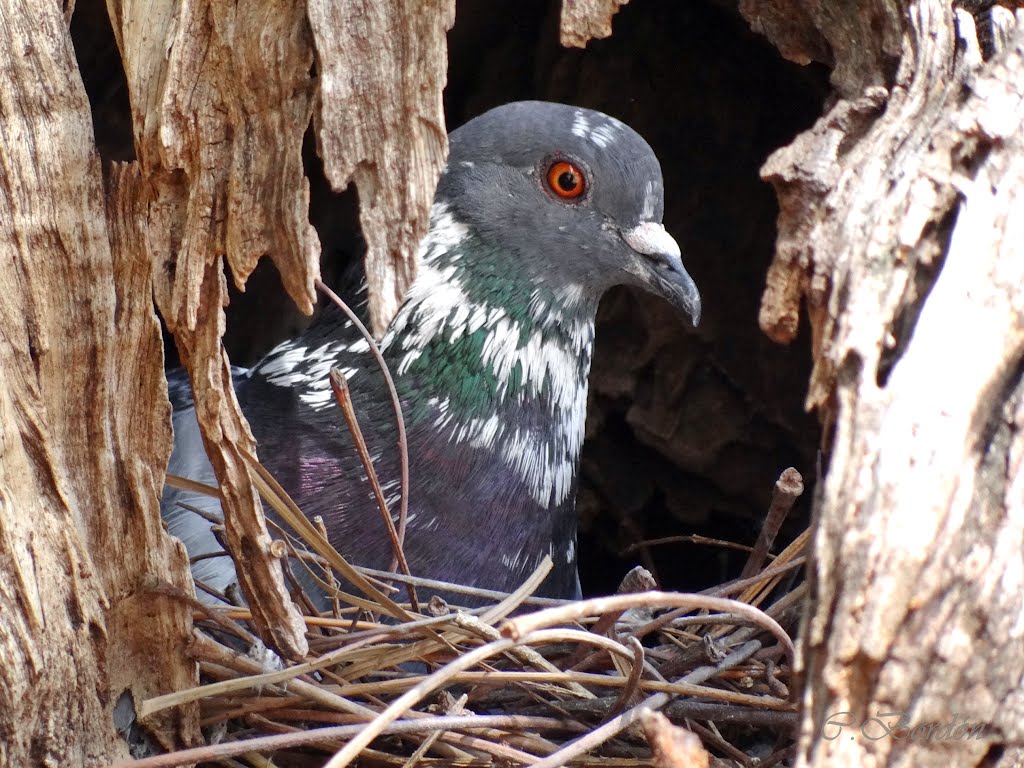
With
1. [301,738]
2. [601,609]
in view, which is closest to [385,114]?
[601,609]

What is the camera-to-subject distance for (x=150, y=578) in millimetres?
2059

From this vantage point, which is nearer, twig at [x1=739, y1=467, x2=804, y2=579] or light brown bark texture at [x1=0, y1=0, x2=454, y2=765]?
light brown bark texture at [x1=0, y1=0, x2=454, y2=765]

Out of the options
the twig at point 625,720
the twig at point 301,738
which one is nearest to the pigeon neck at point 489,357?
the twig at point 625,720

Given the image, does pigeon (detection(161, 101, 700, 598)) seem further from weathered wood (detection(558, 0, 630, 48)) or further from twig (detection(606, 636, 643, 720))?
weathered wood (detection(558, 0, 630, 48))

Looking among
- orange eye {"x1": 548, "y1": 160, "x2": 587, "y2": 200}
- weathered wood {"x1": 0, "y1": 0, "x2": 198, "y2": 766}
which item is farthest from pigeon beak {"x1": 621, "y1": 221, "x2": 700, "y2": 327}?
weathered wood {"x1": 0, "y1": 0, "x2": 198, "y2": 766}

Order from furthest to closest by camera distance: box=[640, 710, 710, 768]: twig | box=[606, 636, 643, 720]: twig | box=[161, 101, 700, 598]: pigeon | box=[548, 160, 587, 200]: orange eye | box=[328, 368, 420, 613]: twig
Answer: box=[548, 160, 587, 200]: orange eye < box=[161, 101, 700, 598]: pigeon < box=[328, 368, 420, 613]: twig < box=[606, 636, 643, 720]: twig < box=[640, 710, 710, 768]: twig

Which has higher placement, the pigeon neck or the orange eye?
the orange eye

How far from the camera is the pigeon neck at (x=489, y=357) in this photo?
3.17 m

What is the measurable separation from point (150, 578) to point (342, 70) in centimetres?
93

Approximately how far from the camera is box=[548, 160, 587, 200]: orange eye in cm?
329

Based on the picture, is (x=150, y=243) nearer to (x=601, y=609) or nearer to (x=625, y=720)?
(x=601, y=609)

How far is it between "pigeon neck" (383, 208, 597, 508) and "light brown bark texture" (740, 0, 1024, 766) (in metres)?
1.41

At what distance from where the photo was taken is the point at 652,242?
10.5ft

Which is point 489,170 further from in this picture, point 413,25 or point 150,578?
point 150,578
